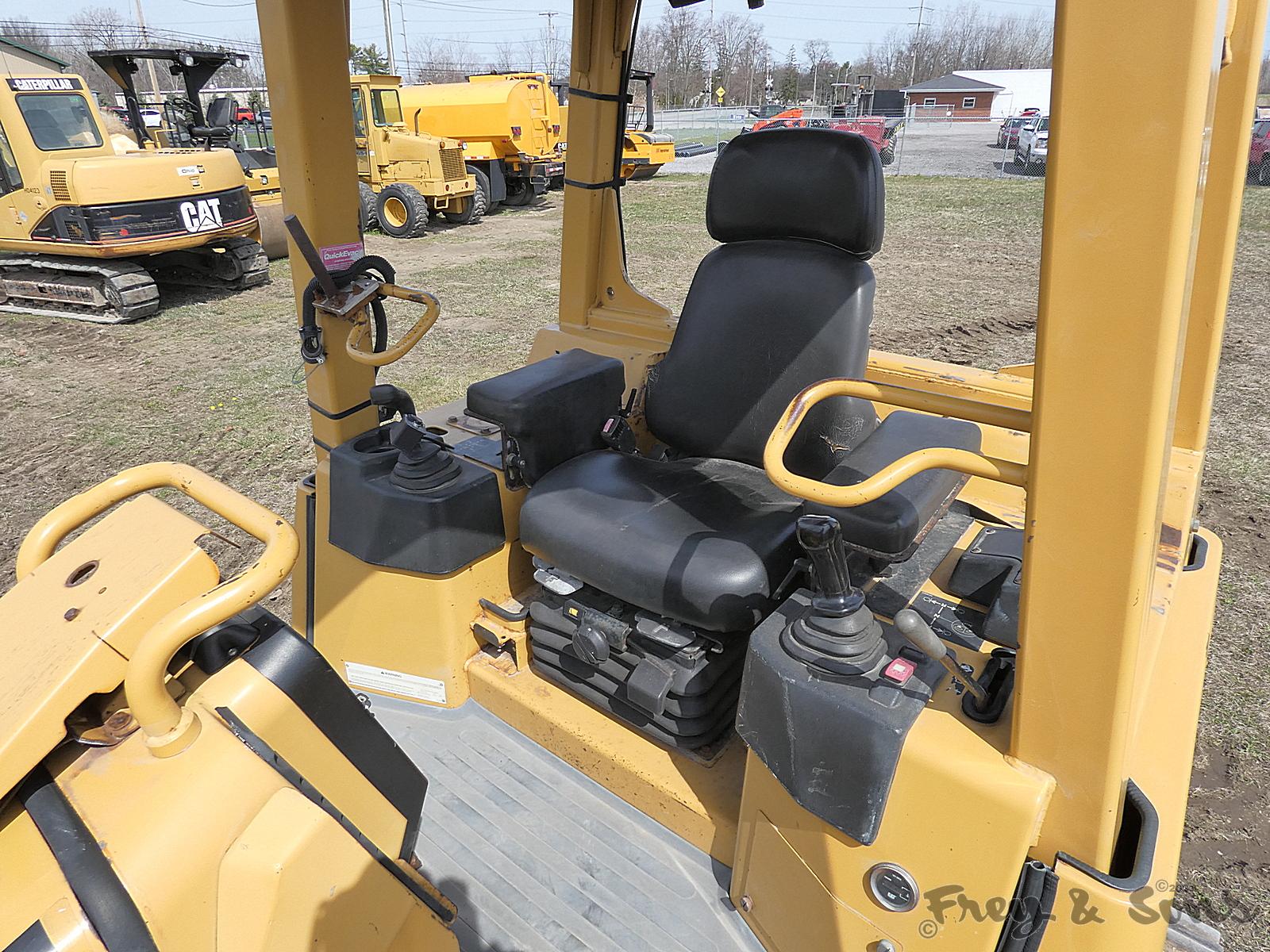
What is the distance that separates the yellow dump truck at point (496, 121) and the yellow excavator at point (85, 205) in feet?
17.2

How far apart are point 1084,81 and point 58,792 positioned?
4.65ft

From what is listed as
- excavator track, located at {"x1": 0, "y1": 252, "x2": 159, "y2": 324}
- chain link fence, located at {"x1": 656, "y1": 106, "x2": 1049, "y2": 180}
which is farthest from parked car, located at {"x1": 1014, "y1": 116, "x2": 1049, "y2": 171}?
excavator track, located at {"x1": 0, "y1": 252, "x2": 159, "y2": 324}

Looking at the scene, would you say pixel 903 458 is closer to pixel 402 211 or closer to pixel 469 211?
pixel 402 211

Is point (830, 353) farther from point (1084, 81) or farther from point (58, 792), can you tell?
point (58, 792)

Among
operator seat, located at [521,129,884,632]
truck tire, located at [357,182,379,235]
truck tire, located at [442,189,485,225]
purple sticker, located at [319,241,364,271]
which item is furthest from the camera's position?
truck tire, located at [442,189,485,225]

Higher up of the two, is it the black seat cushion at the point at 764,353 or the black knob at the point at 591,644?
the black seat cushion at the point at 764,353

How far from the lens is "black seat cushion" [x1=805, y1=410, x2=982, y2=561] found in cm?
140

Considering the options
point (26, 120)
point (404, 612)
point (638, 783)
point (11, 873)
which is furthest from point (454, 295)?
point (11, 873)

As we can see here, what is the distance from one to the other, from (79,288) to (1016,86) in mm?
43558

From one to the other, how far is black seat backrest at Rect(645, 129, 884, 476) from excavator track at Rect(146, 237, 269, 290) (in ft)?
24.0

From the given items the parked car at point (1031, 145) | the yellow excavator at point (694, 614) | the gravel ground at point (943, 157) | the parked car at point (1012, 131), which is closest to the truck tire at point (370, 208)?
the gravel ground at point (943, 157)

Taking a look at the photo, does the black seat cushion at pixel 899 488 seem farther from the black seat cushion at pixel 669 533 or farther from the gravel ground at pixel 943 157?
the gravel ground at pixel 943 157

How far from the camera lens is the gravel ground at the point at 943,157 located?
649 inches

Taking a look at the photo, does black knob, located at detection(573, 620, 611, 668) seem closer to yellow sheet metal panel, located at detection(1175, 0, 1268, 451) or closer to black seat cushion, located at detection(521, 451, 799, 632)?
black seat cushion, located at detection(521, 451, 799, 632)
